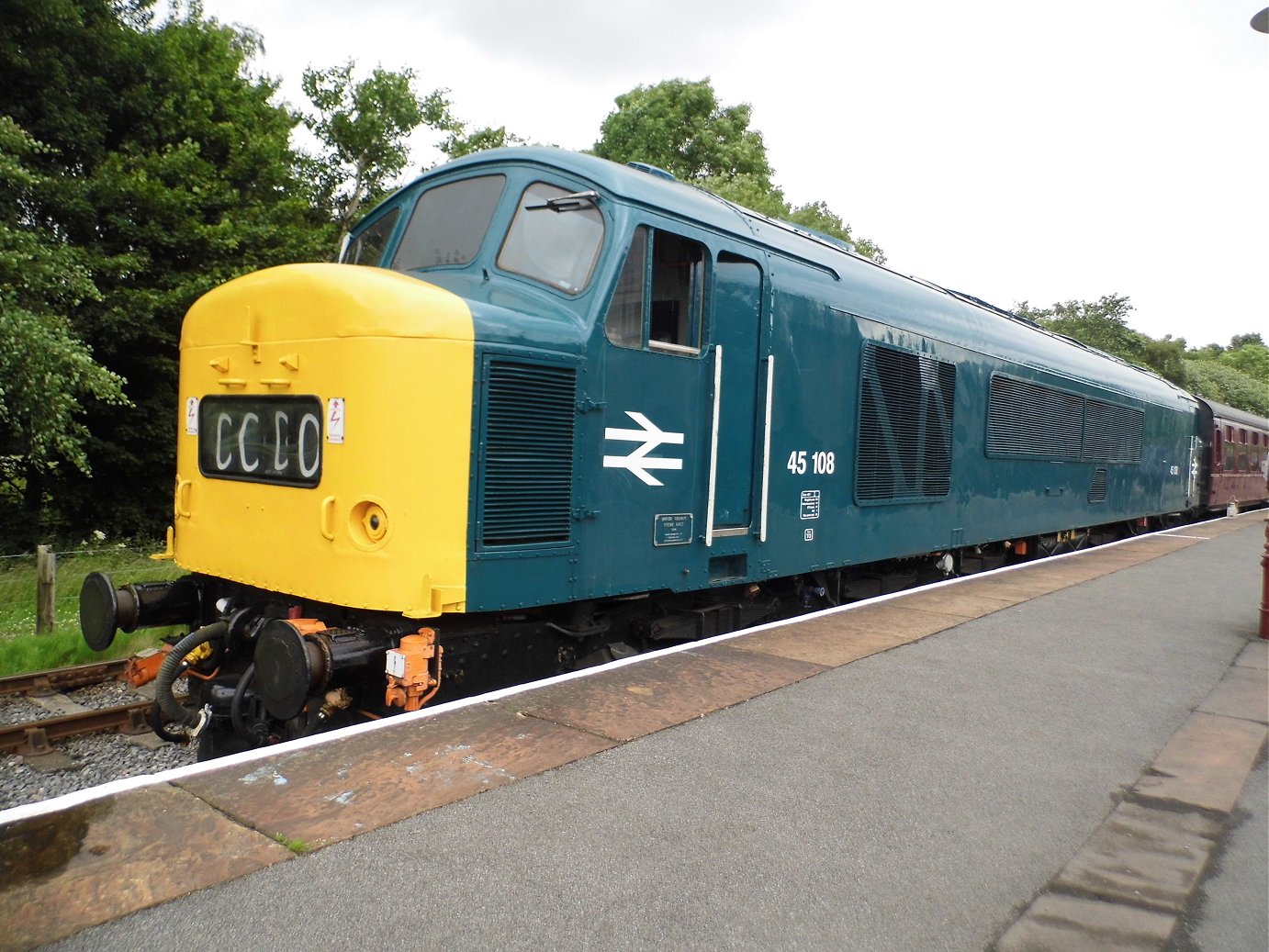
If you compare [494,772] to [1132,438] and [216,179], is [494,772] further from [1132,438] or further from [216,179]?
[216,179]

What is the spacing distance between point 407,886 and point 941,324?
717cm

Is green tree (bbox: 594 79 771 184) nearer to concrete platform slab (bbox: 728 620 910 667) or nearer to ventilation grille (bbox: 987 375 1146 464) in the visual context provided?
ventilation grille (bbox: 987 375 1146 464)

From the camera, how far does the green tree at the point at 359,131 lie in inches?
820

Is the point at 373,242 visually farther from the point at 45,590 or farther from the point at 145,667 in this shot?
the point at 45,590

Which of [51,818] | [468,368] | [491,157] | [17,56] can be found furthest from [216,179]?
[51,818]

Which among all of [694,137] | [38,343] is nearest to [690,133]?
[694,137]

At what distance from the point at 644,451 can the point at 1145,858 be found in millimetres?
2942

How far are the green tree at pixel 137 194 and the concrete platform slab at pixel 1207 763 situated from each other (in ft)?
45.9

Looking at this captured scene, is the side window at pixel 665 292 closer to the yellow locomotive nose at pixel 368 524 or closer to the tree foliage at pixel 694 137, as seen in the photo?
the yellow locomotive nose at pixel 368 524

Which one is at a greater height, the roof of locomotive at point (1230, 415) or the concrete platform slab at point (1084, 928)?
the roof of locomotive at point (1230, 415)

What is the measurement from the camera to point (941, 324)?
8.49m

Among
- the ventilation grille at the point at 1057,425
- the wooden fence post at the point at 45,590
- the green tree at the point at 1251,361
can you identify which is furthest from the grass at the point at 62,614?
the green tree at the point at 1251,361

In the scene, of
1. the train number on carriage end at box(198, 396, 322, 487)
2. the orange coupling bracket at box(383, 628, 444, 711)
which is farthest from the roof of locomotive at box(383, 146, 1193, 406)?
the orange coupling bracket at box(383, 628, 444, 711)

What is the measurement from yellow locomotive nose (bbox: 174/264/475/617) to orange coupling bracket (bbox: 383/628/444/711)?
0.18m
